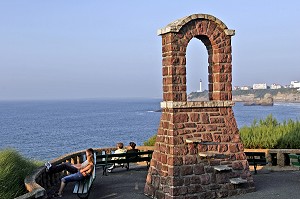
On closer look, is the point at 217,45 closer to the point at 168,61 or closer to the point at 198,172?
the point at 168,61

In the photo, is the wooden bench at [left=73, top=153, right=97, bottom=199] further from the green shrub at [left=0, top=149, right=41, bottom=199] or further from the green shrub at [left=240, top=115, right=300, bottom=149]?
the green shrub at [left=240, top=115, right=300, bottom=149]

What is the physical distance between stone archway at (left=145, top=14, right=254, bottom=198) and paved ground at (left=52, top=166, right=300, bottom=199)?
1.54 feet

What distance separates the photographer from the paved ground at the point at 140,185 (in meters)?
10.4

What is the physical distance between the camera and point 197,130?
33.3 feet

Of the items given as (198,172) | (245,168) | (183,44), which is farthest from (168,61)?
(245,168)

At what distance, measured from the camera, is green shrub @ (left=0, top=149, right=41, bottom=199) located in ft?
30.5

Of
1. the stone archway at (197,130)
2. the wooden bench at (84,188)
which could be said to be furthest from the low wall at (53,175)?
the stone archway at (197,130)

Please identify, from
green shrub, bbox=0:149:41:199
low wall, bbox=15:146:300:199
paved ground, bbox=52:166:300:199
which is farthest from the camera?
paved ground, bbox=52:166:300:199

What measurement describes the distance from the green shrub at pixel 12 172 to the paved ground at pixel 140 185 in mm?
1135

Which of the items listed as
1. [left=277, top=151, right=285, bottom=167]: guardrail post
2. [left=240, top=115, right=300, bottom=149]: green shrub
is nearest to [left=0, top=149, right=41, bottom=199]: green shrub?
[left=277, top=151, right=285, bottom=167]: guardrail post

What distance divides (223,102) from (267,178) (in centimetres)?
327

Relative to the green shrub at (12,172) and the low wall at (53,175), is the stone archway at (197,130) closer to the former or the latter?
the low wall at (53,175)

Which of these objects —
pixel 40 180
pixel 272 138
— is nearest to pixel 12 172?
pixel 40 180

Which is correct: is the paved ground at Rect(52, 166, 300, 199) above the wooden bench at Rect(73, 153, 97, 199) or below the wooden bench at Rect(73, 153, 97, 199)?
below
